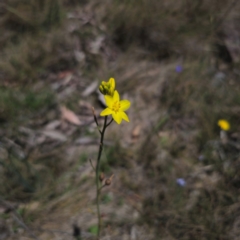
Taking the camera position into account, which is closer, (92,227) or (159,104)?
(92,227)

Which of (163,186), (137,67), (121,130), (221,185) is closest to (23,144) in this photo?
(121,130)

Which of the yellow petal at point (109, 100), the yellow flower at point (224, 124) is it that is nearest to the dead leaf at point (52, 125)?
the yellow petal at point (109, 100)

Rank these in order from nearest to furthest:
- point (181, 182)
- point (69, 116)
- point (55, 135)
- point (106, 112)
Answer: point (106, 112), point (181, 182), point (55, 135), point (69, 116)

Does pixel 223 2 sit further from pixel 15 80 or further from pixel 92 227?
pixel 92 227

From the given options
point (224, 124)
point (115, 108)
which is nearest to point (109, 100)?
point (115, 108)

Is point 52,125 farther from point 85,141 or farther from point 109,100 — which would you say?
point 109,100
